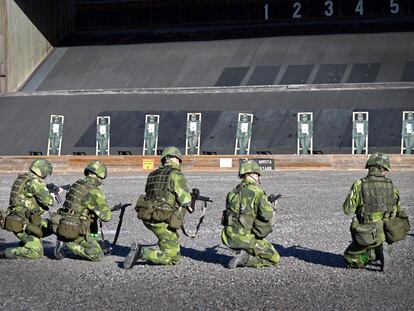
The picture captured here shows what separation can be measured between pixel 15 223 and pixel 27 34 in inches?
1670

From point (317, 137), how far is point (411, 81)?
6.34m

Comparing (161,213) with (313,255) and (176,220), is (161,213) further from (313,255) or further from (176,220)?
(313,255)

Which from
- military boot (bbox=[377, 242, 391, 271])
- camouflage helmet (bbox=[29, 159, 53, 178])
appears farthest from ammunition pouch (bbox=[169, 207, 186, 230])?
military boot (bbox=[377, 242, 391, 271])

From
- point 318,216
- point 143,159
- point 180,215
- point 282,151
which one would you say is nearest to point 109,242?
point 180,215

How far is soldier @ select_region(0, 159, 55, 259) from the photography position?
1592 cm

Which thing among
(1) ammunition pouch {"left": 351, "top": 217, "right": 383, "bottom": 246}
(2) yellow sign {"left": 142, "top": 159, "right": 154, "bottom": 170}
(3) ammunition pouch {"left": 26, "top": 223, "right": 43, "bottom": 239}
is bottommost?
(3) ammunition pouch {"left": 26, "top": 223, "right": 43, "bottom": 239}

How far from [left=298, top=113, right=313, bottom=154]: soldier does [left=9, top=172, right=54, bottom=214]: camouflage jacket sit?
89.2ft

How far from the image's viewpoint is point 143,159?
132 feet

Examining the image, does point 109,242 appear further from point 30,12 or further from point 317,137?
point 30,12

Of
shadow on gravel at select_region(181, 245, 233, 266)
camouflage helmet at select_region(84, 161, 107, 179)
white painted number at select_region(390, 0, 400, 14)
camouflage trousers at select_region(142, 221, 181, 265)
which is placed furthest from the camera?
white painted number at select_region(390, 0, 400, 14)

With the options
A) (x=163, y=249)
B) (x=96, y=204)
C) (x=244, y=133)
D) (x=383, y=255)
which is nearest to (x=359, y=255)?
(x=383, y=255)

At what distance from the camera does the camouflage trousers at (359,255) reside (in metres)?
14.6

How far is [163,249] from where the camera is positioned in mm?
15312

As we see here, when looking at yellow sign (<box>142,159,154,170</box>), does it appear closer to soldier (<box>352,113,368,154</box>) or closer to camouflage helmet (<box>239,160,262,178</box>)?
soldier (<box>352,113,368,154</box>)
